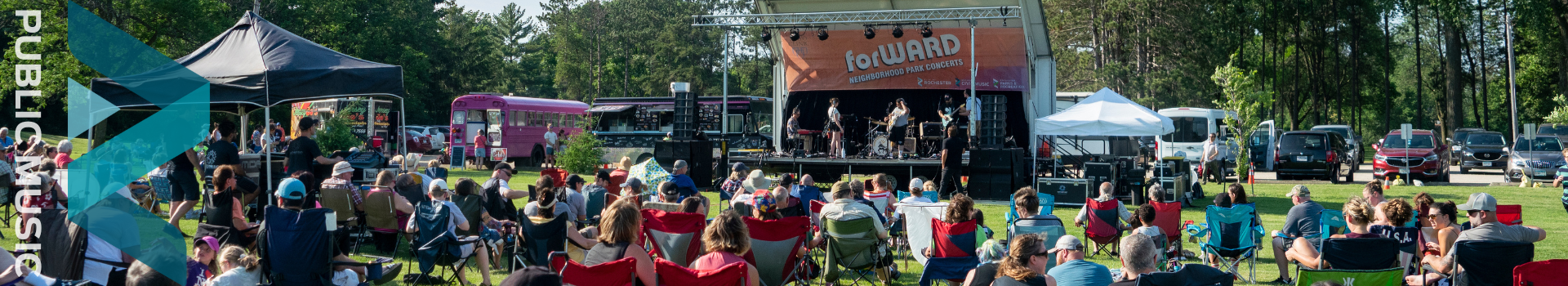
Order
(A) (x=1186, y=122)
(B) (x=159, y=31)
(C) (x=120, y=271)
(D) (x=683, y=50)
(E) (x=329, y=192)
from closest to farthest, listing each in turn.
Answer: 1. (C) (x=120, y=271)
2. (E) (x=329, y=192)
3. (A) (x=1186, y=122)
4. (B) (x=159, y=31)
5. (D) (x=683, y=50)

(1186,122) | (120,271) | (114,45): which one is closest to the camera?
(120,271)

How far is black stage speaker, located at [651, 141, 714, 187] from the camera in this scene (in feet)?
50.9

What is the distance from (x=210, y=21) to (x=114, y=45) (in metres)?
7.83

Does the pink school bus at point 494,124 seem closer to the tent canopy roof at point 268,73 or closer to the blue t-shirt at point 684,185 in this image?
the tent canopy roof at point 268,73

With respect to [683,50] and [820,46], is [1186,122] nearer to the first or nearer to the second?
[820,46]

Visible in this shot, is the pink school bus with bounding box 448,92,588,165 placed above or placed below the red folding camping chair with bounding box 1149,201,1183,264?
above

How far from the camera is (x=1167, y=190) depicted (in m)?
13.3

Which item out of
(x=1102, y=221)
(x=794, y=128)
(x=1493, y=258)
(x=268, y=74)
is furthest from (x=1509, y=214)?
(x=794, y=128)

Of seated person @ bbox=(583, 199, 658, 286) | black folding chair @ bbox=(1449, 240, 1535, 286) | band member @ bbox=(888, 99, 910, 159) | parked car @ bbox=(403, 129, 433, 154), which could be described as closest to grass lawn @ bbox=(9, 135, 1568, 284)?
black folding chair @ bbox=(1449, 240, 1535, 286)

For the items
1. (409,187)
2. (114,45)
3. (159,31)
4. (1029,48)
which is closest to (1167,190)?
(1029,48)

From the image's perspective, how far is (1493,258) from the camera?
5.25 meters

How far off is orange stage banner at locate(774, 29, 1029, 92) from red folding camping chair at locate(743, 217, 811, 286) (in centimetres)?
1164

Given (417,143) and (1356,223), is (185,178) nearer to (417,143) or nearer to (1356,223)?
(1356,223)

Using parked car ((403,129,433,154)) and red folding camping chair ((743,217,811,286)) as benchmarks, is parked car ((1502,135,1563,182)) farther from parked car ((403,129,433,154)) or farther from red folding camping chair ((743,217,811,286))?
parked car ((403,129,433,154))
